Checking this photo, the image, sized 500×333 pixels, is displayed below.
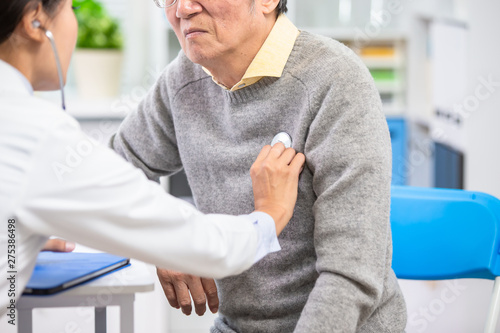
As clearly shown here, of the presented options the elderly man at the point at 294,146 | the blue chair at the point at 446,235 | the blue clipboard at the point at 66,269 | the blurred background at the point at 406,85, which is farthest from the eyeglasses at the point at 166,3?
the blurred background at the point at 406,85

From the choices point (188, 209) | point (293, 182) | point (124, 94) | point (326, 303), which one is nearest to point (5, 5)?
point (188, 209)

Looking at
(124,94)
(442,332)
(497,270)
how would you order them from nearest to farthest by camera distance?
(497,270) → (442,332) → (124,94)

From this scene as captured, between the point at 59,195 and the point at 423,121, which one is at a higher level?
the point at 59,195

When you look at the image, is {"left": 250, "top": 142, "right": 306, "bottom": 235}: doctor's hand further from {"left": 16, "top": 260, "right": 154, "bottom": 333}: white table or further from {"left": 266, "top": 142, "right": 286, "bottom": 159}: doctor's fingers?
{"left": 16, "top": 260, "right": 154, "bottom": 333}: white table

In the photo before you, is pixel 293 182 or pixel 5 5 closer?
pixel 5 5

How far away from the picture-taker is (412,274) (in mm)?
1355

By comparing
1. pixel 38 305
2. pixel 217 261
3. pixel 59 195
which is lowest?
pixel 38 305

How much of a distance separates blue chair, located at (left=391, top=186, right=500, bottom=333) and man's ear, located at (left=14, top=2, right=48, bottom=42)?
804 mm

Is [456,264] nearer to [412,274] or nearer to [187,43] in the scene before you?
[412,274]

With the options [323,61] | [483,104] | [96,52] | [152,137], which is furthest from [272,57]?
[96,52]

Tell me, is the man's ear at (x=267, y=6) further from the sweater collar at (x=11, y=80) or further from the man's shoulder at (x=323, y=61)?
the sweater collar at (x=11, y=80)

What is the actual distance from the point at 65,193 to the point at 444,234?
2.76 ft

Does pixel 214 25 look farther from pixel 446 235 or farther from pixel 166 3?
pixel 446 235

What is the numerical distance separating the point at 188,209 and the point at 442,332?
5.02ft
